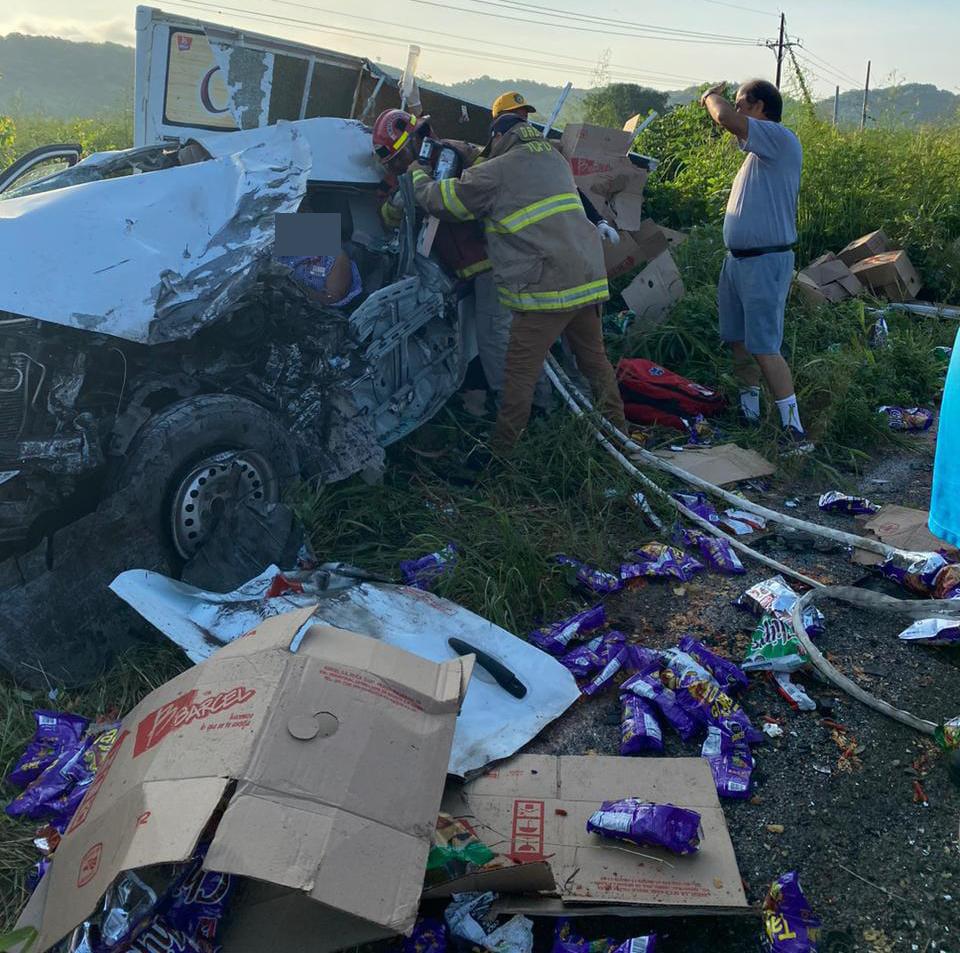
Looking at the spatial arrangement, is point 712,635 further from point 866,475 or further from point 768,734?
point 866,475

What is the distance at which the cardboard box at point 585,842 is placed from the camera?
1938 mm

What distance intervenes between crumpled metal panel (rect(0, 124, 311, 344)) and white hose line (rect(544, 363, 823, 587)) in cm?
176

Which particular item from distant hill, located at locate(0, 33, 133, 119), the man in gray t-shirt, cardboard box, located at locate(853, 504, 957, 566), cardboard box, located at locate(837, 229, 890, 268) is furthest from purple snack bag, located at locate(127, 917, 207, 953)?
distant hill, located at locate(0, 33, 133, 119)

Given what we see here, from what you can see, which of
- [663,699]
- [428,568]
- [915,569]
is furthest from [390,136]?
[915,569]

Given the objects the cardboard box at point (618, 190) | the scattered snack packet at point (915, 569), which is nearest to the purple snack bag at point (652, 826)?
the scattered snack packet at point (915, 569)

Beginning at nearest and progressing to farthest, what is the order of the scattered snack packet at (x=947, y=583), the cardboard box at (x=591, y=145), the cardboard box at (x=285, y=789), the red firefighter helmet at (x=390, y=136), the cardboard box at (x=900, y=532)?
the cardboard box at (x=285, y=789) < the scattered snack packet at (x=947, y=583) < the cardboard box at (x=900, y=532) < the red firefighter helmet at (x=390, y=136) < the cardboard box at (x=591, y=145)

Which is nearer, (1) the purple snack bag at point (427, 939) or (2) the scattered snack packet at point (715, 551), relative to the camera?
(1) the purple snack bag at point (427, 939)

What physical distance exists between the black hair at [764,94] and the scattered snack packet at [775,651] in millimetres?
2960

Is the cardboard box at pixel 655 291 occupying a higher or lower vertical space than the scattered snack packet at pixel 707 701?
higher

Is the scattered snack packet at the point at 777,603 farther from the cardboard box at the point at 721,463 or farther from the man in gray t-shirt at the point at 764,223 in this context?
the man in gray t-shirt at the point at 764,223

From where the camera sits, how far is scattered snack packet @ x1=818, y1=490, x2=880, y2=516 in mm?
3990

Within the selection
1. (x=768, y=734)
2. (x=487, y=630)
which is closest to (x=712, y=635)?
(x=768, y=734)

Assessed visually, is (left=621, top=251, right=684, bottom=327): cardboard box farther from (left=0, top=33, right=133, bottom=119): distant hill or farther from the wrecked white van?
(left=0, top=33, right=133, bottom=119): distant hill

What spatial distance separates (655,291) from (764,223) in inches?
53.7
